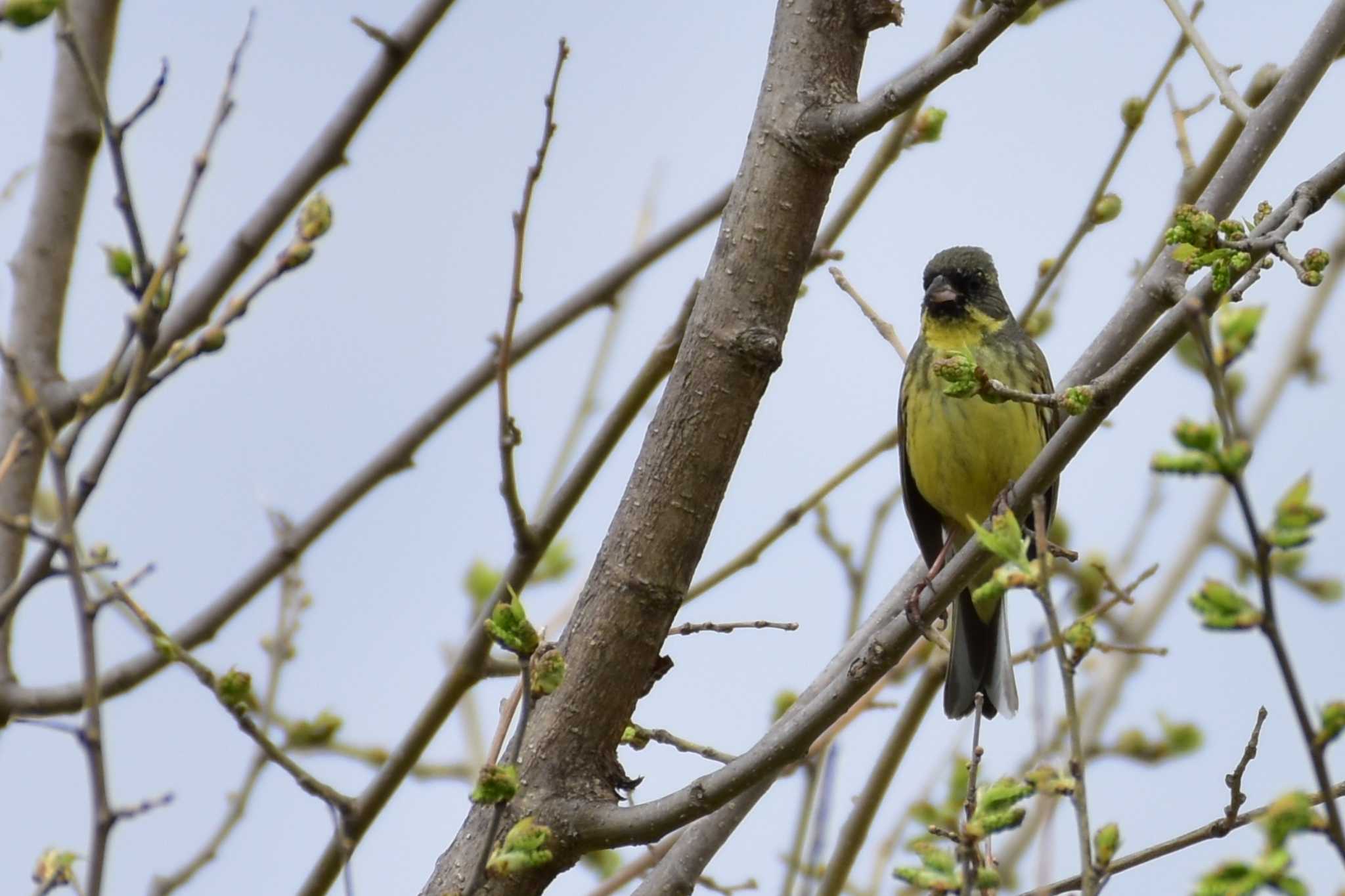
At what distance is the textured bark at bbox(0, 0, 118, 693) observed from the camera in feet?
12.0

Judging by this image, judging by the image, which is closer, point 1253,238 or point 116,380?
point 1253,238

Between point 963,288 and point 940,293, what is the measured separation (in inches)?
5.8

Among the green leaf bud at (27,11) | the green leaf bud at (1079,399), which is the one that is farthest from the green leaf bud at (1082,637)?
the green leaf bud at (27,11)

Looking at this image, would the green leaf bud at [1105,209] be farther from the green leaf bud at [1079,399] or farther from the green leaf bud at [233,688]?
the green leaf bud at [233,688]

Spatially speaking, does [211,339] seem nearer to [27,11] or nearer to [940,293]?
[27,11]

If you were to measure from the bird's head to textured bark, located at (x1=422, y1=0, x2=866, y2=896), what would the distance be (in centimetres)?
225

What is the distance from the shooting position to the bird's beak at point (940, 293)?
5.21 meters

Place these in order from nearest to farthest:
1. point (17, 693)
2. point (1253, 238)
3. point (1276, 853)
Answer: point (1276, 853)
point (1253, 238)
point (17, 693)

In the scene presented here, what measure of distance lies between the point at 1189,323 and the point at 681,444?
1410 millimetres

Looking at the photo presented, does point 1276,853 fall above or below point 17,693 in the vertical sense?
below

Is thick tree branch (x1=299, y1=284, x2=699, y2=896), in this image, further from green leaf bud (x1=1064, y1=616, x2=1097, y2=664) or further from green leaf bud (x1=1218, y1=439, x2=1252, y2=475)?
green leaf bud (x1=1218, y1=439, x2=1252, y2=475)

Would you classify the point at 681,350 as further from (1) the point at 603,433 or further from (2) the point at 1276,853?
(2) the point at 1276,853

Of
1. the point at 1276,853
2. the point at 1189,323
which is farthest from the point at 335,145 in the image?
the point at 1276,853

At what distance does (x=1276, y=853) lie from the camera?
156cm
